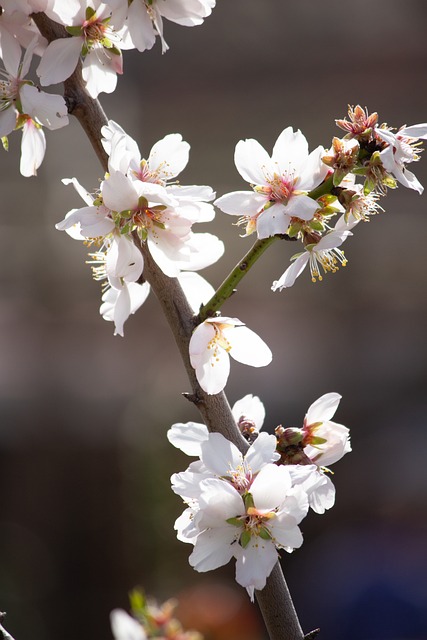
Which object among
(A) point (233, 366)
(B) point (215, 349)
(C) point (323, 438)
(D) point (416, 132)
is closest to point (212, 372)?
(B) point (215, 349)

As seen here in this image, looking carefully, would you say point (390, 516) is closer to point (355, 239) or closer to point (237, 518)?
point (355, 239)

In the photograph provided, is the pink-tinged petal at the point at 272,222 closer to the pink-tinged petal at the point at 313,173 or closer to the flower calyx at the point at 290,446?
the pink-tinged petal at the point at 313,173

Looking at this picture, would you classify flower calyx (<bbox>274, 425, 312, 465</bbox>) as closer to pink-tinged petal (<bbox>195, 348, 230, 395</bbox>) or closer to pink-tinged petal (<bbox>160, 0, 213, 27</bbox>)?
pink-tinged petal (<bbox>195, 348, 230, 395</bbox>)

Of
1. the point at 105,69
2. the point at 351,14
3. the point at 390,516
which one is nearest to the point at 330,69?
the point at 351,14

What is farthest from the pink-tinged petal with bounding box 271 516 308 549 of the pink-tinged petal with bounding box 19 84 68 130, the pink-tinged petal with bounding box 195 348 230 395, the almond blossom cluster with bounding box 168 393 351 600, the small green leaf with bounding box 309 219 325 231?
the pink-tinged petal with bounding box 19 84 68 130

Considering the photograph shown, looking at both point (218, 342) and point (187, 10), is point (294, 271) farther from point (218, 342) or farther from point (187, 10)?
→ point (187, 10)

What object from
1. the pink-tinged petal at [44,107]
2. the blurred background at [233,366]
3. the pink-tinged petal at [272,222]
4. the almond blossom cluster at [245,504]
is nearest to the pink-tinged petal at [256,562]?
the almond blossom cluster at [245,504]

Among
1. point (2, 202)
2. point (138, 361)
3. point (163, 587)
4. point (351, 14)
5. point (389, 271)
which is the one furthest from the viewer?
point (351, 14)
